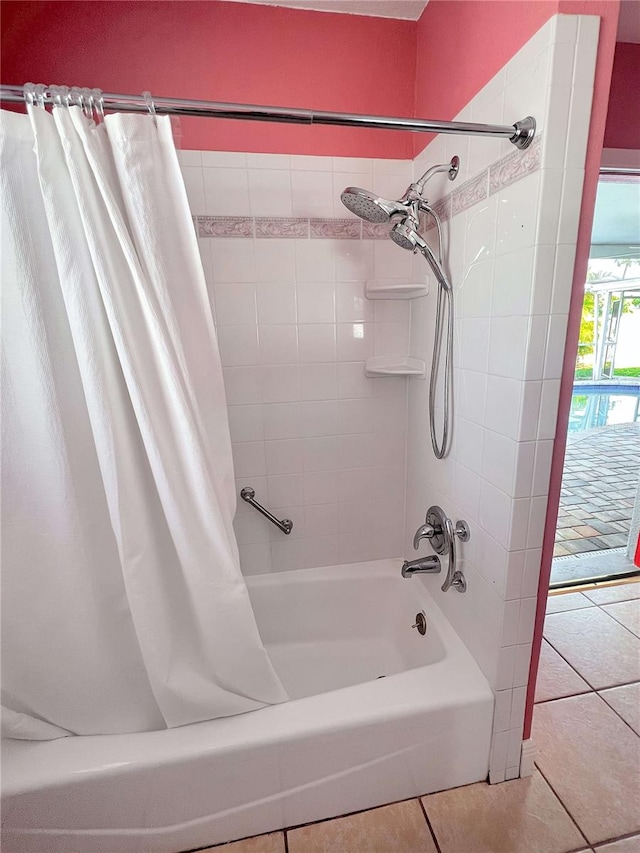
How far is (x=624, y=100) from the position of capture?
1.41 metres

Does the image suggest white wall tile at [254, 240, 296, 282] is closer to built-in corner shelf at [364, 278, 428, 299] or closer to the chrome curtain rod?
built-in corner shelf at [364, 278, 428, 299]

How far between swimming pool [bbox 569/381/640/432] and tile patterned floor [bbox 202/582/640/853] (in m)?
3.91

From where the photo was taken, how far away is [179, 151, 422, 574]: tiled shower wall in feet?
4.80

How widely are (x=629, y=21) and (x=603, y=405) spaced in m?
5.54

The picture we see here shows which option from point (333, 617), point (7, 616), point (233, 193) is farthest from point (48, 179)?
point (333, 617)

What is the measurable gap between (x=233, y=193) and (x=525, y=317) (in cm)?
107

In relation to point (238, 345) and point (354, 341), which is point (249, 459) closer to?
point (238, 345)

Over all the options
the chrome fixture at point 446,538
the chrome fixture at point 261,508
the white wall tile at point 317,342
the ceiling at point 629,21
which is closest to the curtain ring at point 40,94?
the white wall tile at point 317,342

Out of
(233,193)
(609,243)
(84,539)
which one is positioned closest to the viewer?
(84,539)

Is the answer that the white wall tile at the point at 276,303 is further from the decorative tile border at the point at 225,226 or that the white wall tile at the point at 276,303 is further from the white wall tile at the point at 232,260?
the decorative tile border at the point at 225,226

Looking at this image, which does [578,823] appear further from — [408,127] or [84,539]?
[408,127]

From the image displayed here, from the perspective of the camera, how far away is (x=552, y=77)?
32.7 inches

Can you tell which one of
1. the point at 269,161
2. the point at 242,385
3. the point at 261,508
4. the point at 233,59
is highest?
the point at 233,59

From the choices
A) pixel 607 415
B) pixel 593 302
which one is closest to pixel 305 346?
pixel 593 302
